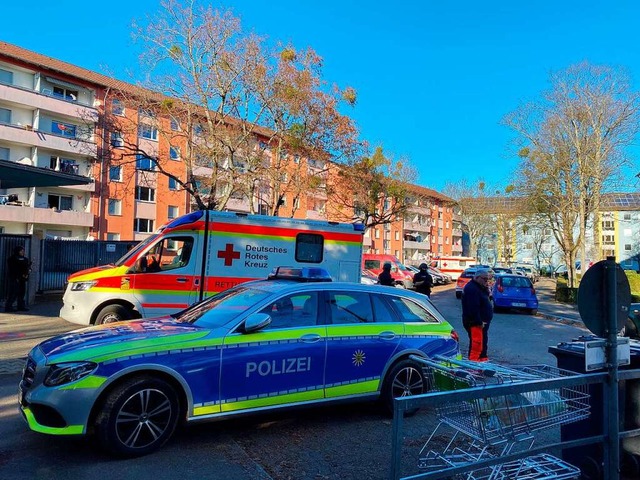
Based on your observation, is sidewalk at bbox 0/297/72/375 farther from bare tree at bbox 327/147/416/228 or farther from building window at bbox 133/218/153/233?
building window at bbox 133/218/153/233

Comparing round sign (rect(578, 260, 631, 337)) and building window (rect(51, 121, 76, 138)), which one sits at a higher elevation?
building window (rect(51, 121, 76, 138))

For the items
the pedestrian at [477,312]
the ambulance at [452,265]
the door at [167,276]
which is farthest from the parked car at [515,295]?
the ambulance at [452,265]

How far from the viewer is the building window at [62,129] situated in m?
36.6

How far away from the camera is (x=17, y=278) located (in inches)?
506

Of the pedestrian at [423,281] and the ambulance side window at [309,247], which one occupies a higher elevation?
the ambulance side window at [309,247]

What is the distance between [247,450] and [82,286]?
630 cm

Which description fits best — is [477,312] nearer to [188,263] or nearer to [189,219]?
[188,263]

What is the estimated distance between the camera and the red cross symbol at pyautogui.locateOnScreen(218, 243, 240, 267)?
32.3 ft

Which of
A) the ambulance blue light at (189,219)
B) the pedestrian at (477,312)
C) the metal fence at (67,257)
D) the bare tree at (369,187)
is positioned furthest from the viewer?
the bare tree at (369,187)

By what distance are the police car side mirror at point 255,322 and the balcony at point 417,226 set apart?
227 ft

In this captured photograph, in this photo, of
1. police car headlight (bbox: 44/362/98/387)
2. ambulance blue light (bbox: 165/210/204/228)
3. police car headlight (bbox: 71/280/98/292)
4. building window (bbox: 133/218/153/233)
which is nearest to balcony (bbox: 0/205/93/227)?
building window (bbox: 133/218/153/233)

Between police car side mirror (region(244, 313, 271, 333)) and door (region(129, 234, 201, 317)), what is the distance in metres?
5.47

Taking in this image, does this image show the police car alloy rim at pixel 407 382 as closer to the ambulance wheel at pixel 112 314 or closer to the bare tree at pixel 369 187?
the ambulance wheel at pixel 112 314

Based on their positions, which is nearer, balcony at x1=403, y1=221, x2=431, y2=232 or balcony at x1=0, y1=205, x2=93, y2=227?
balcony at x1=0, y1=205, x2=93, y2=227
